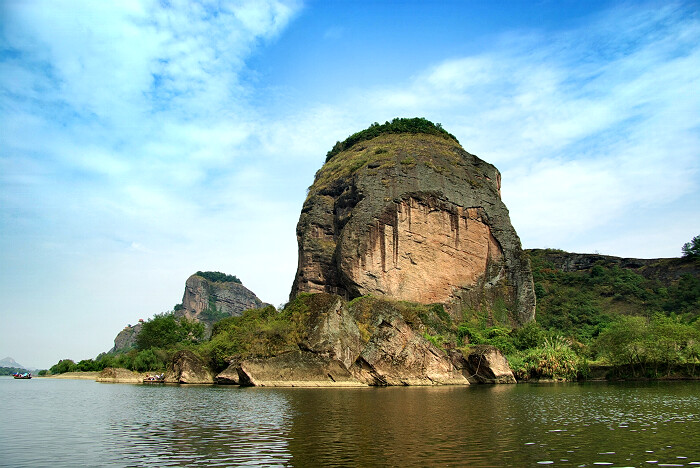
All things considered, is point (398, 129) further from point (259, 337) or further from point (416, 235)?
point (259, 337)

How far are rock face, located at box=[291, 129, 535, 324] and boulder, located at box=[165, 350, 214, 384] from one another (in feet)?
89.0

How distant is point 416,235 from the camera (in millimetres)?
78562

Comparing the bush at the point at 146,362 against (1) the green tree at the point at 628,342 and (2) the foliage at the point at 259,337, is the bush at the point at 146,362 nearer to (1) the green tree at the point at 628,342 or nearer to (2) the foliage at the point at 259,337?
(2) the foliage at the point at 259,337

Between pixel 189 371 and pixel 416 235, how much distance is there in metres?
39.1

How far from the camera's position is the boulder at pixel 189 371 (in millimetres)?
52347

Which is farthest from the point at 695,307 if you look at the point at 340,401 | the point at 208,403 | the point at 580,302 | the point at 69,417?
the point at 69,417

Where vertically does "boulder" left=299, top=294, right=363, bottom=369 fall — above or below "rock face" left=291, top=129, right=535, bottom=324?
below

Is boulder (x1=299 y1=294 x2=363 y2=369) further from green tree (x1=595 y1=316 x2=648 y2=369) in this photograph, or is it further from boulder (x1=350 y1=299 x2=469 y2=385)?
green tree (x1=595 y1=316 x2=648 y2=369)

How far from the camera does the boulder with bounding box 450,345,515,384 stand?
50719 millimetres

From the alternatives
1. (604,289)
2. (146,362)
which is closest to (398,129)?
(604,289)

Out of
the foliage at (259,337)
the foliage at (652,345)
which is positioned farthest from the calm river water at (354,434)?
the foliage at (652,345)

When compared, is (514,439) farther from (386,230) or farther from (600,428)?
(386,230)

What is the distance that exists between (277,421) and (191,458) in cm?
724

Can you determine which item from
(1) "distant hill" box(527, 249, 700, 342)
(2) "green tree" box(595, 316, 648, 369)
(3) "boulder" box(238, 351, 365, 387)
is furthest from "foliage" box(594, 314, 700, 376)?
(3) "boulder" box(238, 351, 365, 387)
